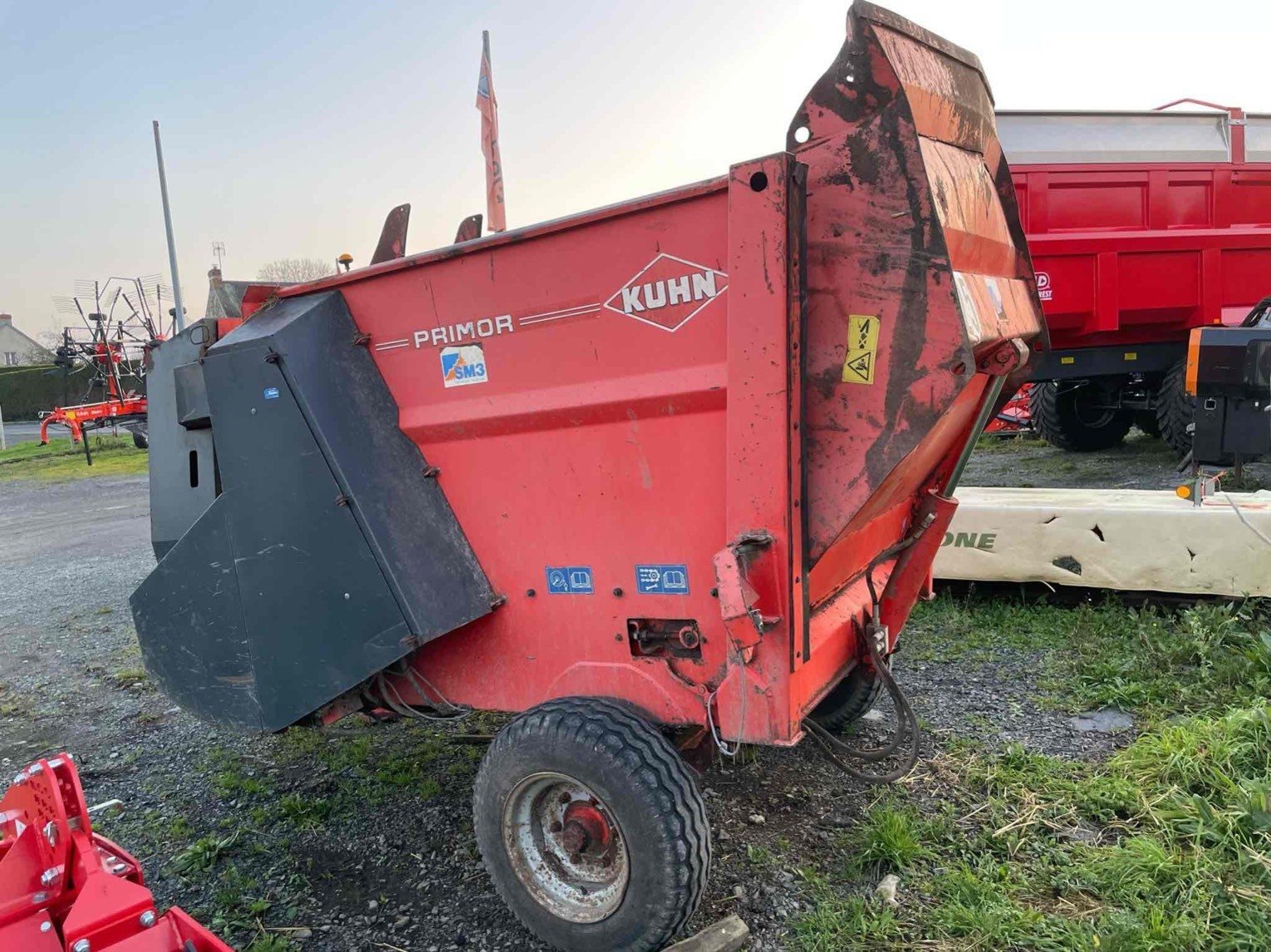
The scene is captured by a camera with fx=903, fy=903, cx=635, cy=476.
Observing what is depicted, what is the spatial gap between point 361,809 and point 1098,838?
253cm

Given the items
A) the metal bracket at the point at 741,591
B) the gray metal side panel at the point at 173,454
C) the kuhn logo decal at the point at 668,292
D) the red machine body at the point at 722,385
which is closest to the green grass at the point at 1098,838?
the red machine body at the point at 722,385

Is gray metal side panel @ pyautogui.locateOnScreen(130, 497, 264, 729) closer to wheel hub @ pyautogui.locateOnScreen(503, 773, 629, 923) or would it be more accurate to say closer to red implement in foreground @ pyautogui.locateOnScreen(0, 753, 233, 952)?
red implement in foreground @ pyautogui.locateOnScreen(0, 753, 233, 952)

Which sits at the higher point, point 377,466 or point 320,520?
point 377,466

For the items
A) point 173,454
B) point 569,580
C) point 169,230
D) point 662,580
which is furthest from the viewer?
point 169,230

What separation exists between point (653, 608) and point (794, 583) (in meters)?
0.43

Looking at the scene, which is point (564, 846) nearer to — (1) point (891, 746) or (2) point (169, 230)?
(1) point (891, 746)

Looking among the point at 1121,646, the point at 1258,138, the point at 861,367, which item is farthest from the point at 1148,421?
the point at 861,367

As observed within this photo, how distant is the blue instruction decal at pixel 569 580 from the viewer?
2582 millimetres

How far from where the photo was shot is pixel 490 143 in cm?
454

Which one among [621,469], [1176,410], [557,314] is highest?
[557,314]

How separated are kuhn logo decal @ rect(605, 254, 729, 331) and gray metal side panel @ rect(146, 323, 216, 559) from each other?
1.65 m

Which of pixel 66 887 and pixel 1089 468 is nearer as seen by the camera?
pixel 66 887

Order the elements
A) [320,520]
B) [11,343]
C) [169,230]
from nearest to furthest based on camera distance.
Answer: [320,520] → [169,230] → [11,343]

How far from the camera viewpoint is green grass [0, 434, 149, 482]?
1670 cm
